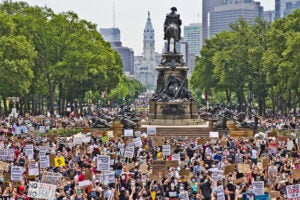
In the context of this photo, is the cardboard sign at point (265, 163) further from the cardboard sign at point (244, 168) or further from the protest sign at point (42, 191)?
the protest sign at point (42, 191)

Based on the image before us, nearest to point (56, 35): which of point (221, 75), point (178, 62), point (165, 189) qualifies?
point (178, 62)

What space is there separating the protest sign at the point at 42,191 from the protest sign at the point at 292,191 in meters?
6.64

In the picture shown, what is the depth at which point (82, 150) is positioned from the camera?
3647cm

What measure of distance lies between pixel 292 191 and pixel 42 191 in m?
7.12

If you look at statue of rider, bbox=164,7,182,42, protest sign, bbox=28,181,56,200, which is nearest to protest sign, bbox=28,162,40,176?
protest sign, bbox=28,181,56,200

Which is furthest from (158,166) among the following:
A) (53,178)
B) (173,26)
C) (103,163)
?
(173,26)

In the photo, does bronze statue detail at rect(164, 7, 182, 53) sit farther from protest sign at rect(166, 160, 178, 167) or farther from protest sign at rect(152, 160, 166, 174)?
protest sign at rect(152, 160, 166, 174)

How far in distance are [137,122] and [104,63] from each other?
1252 inches

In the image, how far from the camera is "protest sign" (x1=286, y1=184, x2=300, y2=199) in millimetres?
20641

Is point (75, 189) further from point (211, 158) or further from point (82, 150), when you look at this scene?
point (82, 150)

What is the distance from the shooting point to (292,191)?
20.7 meters

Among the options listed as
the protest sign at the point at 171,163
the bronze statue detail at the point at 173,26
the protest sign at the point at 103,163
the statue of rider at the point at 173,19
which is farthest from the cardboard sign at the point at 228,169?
the statue of rider at the point at 173,19

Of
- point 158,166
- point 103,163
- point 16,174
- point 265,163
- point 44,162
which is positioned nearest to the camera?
point 16,174

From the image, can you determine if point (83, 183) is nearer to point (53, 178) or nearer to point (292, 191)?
point (53, 178)
